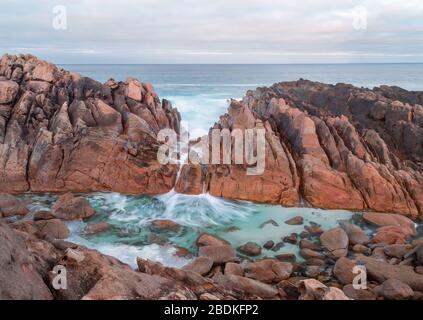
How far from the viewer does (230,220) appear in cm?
1681

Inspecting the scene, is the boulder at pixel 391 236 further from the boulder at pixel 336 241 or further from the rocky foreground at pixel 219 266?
the boulder at pixel 336 241

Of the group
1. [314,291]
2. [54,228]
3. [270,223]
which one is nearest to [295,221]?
[270,223]

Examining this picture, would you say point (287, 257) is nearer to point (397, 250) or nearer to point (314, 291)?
point (397, 250)

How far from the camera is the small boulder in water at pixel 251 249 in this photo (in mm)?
13609

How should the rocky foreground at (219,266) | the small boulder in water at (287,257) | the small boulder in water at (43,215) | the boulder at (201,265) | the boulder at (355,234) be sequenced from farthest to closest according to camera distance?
1. the small boulder in water at (43,215)
2. the boulder at (355,234)
3. the small boulder in water at (287,257)
4. the boulder at (201,265)
5. the rocky foreground at (219,266)

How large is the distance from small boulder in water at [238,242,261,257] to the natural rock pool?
11.7 inches

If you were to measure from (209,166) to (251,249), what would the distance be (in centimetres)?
700

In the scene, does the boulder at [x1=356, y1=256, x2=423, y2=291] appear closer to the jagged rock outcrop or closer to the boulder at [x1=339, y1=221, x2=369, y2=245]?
the boulder at [x1=339, y1=221, x2=369, y2=245]

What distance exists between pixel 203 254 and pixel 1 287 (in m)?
7.94

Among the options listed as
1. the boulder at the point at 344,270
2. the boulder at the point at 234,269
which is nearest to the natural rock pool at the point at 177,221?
the boulder at the point at 234,269

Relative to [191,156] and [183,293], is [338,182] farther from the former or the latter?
[183,293]

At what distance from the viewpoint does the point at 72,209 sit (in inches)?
645

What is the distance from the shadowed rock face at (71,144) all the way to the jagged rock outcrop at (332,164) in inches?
143
